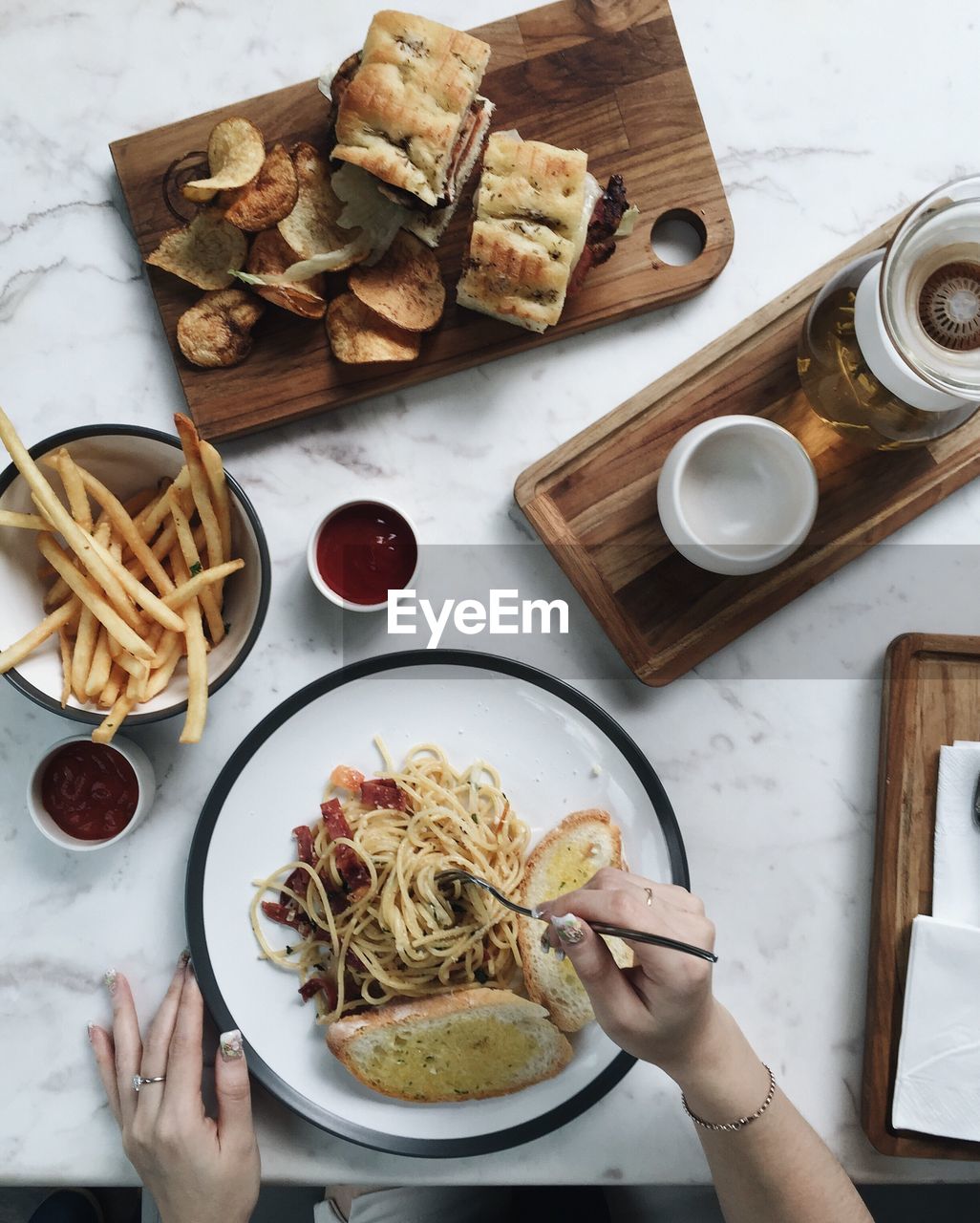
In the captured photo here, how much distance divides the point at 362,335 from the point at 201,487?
1.56ft

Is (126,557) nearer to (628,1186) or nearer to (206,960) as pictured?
(206,960)

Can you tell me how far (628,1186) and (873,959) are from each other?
90 centimetres

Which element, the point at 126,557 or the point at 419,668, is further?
the point at 419,668

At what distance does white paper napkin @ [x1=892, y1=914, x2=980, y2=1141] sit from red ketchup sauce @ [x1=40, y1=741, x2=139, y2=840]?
1618 millimetres

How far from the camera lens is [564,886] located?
1947 millimetres

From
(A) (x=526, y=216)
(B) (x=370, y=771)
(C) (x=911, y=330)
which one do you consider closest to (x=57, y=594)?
(B) (x=370, y=771)

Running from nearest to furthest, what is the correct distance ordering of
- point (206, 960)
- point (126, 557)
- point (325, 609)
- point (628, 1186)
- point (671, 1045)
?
1. point (671, 1045)
2. point (126, 557)
3. point (206, 960)
4. point (325, 609)
5. point (628, 1186)

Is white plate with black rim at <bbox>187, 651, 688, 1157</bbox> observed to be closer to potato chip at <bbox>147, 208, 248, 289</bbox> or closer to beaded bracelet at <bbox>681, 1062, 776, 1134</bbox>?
beaded bracelet at <bbox>681, 1062, 776, 1134</bbox>

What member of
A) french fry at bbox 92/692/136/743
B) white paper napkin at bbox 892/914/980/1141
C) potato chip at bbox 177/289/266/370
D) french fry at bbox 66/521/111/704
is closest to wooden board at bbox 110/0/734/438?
potato chip at bbox 177/289/266/370

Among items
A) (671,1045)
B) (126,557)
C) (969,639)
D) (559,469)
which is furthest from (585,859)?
(126,557)

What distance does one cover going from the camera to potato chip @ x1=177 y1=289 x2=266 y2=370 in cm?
196

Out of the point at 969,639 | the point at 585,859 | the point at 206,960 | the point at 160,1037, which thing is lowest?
the point at 160,1037

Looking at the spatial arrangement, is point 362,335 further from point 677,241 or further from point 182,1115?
point 182,1115

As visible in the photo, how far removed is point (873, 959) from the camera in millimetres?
2043
